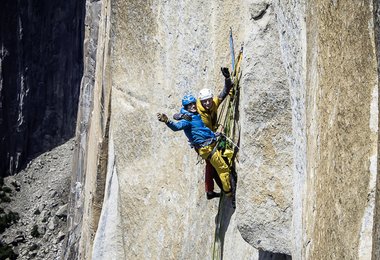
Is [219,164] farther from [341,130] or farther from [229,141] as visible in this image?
[341,130]

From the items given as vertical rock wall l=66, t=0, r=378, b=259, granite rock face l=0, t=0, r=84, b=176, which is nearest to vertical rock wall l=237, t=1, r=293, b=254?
vertical rock wall l=66, t=0, r=378, b=259

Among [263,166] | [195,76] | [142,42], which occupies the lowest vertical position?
[263,166]

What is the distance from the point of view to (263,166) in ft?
28.9

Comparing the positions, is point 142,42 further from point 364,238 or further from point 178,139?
point 364,238

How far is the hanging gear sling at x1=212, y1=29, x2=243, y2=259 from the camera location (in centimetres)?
1006

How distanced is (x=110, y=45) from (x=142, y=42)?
191 centimetres

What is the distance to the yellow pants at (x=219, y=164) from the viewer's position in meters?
9.93

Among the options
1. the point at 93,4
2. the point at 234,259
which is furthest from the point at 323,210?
the point at 93,4

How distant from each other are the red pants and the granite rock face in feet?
119

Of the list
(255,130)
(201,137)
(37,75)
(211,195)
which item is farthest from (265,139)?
(37,75)

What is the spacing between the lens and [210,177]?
1045 centimetres

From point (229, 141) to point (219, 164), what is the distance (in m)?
0.35

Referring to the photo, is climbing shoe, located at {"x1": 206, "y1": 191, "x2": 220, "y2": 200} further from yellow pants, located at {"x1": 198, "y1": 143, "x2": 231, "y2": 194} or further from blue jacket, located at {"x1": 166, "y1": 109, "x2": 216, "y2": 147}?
blue jacket, located at {"x1": 166, "y1": 109, "x2": 216, "y2": 147}

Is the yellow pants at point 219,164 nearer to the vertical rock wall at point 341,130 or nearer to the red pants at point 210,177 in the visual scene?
the red pants at point 210,177
